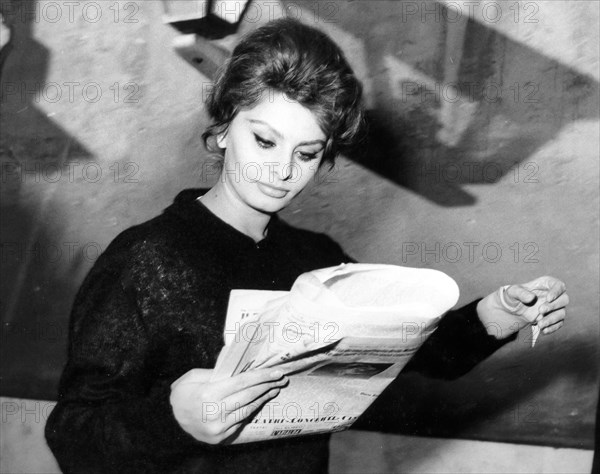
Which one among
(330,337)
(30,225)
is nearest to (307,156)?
(330,337)

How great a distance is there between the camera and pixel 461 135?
129 centimetres

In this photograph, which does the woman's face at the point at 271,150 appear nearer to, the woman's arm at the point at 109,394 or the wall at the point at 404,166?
the woman's arm at the point at 109,394

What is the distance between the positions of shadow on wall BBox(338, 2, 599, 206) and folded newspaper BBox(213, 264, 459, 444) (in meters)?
0.51

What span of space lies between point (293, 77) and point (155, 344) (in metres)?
0.40

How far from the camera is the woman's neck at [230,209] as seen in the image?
0.96 m

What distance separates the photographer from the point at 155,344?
2.88ft

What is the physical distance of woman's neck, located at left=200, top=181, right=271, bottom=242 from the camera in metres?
0.96

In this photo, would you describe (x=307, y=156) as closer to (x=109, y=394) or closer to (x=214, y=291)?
(x=214, y=291)

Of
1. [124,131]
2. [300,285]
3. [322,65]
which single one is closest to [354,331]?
[300,285]

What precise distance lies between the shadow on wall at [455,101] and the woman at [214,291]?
11.6 inches

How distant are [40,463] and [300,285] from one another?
101cm

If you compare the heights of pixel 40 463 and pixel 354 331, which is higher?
pixel 354 331

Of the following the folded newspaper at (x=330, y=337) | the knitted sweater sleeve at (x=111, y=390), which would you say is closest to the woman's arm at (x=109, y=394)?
the knitted sweater sleeve at (x=111, y=390)

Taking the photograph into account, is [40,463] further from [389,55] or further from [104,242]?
[389,55]
